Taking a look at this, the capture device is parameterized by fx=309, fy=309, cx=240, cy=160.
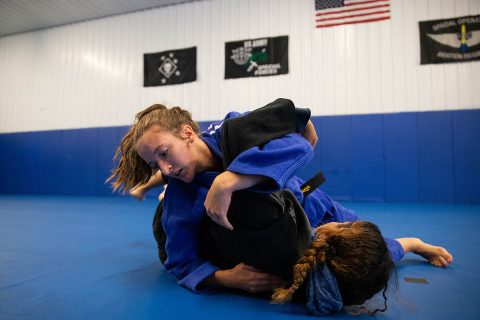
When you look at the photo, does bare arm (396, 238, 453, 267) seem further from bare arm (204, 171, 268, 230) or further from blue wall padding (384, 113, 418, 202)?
blue wall padding (384, 113, 418, 202)

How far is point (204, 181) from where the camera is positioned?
127 centimetres

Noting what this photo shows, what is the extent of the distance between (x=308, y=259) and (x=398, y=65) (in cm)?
474

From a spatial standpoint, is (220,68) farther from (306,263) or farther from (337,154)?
(306,263)

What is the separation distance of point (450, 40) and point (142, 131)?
5.08m

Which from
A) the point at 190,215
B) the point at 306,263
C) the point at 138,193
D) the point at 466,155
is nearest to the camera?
the point at 306,263

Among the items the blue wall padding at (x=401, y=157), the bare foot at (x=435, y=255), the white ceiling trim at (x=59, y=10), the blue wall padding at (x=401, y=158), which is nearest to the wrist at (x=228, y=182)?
the bare foot at (x=435, y=255)

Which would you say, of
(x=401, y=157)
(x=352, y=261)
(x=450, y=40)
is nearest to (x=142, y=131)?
(x=352, y=261)

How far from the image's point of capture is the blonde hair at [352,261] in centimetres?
100

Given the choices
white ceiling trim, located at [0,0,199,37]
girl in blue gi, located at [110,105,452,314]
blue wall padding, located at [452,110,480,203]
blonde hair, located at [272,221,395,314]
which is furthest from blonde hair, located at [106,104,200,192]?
white ceiling trim, located at [0,0,199,37]

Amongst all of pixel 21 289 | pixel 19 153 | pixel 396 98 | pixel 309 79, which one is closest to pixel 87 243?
pixel 21 289

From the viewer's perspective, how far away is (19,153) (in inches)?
268

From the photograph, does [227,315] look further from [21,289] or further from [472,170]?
[472,170]

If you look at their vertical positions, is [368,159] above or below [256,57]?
below

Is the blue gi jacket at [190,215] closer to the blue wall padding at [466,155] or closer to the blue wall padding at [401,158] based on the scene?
the blue wall padding at [401,158]
